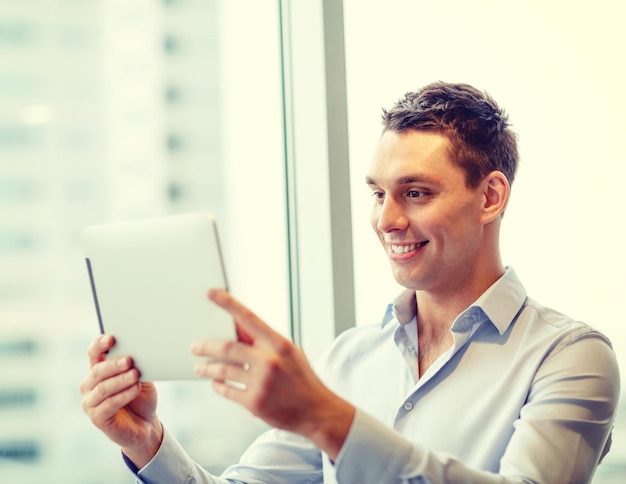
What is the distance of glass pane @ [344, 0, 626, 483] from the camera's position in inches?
81.7

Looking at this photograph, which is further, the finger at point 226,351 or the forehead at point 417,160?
the forehead at point 417,160

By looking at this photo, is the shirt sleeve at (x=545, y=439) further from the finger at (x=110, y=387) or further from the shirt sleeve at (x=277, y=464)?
the shirt sleeve at (x=277, y=464)

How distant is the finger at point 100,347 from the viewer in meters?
1.29

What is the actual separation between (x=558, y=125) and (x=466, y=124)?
609 millimetres

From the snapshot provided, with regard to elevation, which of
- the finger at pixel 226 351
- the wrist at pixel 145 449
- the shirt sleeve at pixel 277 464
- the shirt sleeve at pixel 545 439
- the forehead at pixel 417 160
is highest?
the forehead at pixel 417 160

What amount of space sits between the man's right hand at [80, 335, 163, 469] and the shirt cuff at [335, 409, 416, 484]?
1.34ft

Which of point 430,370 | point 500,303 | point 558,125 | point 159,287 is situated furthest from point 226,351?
point 558,125

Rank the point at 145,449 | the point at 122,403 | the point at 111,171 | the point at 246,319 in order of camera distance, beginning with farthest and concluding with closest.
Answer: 1. the point at 111,171
2. the point at 145,449
3. the point at 122,403
4. the point at 246,319

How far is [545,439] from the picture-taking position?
4.22 feet

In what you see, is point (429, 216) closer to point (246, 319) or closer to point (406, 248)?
point (406, 248)

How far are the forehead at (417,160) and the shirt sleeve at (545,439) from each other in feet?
1.44

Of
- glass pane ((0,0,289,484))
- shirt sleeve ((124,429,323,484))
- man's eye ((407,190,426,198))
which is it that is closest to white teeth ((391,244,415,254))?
man's eye ((407,190,426,198))

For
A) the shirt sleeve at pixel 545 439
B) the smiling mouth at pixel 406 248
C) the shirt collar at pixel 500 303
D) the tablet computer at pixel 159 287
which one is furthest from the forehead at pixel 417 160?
the tablet computer at pixel 159 287

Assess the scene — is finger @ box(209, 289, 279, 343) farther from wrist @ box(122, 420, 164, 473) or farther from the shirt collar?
the shirt collar
